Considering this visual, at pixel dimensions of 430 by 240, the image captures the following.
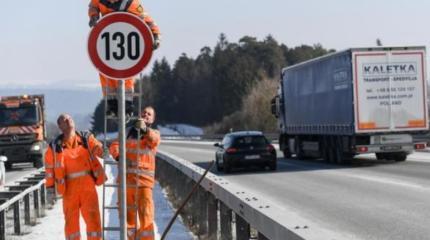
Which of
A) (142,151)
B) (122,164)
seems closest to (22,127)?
(142,151)

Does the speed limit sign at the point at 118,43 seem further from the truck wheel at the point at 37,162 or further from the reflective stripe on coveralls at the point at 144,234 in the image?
the truck wheel at the point at 37,162

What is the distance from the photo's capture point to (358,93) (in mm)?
26234

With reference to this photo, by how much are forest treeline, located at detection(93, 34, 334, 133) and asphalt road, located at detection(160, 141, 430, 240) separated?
272 feet

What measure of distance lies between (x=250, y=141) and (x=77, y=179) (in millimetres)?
19192

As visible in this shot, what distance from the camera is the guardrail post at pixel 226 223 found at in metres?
9.88

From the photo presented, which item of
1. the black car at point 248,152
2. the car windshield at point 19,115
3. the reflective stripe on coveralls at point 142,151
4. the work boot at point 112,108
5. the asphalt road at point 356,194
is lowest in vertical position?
the asphalt road at point 356,194

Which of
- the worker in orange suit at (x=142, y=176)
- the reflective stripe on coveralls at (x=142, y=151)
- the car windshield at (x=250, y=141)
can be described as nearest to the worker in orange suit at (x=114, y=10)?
the worker in orange suit at (x=142, y=176)

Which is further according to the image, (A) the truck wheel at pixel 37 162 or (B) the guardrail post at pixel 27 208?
(A) the truck wheel at pixel 37 162

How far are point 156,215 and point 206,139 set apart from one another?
7860cm

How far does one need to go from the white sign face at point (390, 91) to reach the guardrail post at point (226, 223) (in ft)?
53.8

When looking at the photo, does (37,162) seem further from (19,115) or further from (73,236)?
(73,236)

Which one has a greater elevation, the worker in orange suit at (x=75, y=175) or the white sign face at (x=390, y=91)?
the white sign face at (x=390, y=91)

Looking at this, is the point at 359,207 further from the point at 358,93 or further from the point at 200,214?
the point at 358,93

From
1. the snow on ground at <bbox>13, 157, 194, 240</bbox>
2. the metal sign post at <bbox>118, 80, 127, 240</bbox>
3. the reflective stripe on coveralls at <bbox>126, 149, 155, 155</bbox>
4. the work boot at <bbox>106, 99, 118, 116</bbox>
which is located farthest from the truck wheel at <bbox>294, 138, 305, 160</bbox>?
the metal sign post at <bbox>118, 80, 127, 240</bbox>
